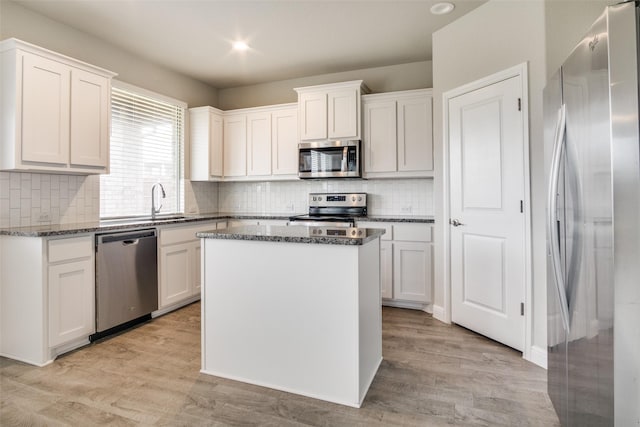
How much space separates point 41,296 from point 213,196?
9.02ft

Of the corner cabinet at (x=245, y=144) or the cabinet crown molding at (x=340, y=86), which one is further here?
the corner cabinet at (x=245, y=144)

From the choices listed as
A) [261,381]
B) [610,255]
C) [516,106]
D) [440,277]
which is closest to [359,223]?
[440,277]

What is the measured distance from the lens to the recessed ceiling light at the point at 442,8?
2.87m

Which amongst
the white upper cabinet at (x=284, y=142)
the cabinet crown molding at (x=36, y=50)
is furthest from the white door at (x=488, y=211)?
the cabinet crown molding at (x=36, y=50)

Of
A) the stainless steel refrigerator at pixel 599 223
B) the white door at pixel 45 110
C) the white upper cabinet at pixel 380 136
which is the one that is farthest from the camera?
the white upper cabinet at pixel 380 136

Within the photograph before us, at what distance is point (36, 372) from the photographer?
91.7 inches

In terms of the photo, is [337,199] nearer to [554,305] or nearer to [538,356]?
[538,356]

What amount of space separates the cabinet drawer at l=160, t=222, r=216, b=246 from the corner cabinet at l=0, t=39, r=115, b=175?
2.57 ft

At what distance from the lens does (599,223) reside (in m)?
1.19

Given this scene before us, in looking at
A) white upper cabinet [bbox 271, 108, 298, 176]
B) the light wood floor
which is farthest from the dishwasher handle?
white upper cabinet [bbox 271, 108, 298, 176]

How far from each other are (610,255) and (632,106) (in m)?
0.46

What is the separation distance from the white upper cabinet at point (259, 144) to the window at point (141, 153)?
0.83 m

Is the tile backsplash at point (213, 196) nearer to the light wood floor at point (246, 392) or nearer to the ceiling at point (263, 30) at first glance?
the light wood floor at point (246, 392)

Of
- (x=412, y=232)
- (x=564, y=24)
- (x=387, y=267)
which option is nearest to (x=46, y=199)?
(x=387, y=267)
